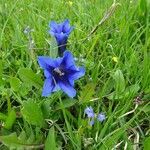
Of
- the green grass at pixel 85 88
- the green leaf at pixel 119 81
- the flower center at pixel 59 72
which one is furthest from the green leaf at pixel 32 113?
the green leaf at pixel 119 81

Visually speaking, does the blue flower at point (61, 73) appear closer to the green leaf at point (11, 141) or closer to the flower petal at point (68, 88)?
the flower petal at point (68, 88)

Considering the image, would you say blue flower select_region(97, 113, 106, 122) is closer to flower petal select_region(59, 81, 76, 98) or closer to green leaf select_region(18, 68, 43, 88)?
flower petal select_region(59, 81, 76, 98)

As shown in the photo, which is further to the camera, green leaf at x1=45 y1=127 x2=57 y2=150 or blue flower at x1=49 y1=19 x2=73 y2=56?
blue flower at x1=49 y1=19 x2=73 y2=56

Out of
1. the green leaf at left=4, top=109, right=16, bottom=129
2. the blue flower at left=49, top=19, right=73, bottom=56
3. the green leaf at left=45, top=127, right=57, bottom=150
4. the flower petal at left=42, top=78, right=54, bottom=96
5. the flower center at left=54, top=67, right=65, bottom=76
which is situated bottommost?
the green leaf at left=45, top=127, right=57, bottom=150

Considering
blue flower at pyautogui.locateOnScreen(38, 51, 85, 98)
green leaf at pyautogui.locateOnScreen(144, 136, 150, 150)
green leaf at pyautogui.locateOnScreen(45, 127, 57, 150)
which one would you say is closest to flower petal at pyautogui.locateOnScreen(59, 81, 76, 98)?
blue flower at pyautogui.locateOnScreen(38, 51, 85, 98)

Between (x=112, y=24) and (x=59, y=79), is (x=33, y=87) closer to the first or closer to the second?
(x=59, y=79)

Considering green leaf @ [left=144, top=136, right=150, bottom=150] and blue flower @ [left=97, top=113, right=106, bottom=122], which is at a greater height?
blue flower @ [left=97, top=113, right=106, bottom=122]
